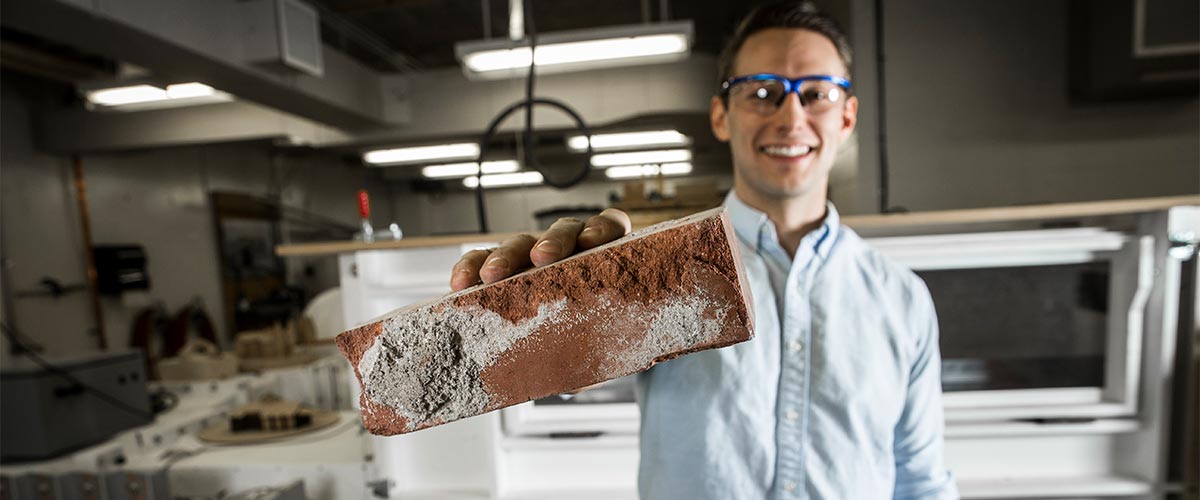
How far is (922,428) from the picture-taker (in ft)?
2.96

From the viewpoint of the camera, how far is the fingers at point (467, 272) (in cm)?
62

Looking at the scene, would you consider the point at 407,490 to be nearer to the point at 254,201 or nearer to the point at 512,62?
the point at 512,62

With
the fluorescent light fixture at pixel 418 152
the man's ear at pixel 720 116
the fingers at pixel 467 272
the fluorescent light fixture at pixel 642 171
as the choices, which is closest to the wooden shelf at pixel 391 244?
the man's ear at pixel 720 116

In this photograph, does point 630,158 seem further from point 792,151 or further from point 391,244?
point 792,151

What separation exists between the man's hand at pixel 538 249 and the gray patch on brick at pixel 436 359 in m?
0.06

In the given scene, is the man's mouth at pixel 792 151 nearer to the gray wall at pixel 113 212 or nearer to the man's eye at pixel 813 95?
the man's eye at pixel 813 95

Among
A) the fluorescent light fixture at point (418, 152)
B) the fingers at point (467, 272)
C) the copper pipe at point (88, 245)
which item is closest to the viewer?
the fingers at point (467, 272)

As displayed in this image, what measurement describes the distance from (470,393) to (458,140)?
430cm

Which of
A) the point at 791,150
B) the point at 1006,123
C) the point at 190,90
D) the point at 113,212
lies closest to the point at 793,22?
the point at 791,150

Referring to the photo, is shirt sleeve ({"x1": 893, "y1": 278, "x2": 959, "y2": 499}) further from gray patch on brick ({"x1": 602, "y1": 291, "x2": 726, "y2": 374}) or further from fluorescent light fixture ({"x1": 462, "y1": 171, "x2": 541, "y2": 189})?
fluorescent light fixture ({"x1": 462, "y1": 171, "x2": 541, "y2": 189})

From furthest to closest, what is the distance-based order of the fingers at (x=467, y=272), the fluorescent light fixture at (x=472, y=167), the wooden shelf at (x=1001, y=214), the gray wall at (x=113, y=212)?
the fluorescent light fixture at (x=472, y=167) → the gray wall at (x=113, y=212) → the wooden shelf at (x=1001, y=214) → the fingers at (x=467, y=272)

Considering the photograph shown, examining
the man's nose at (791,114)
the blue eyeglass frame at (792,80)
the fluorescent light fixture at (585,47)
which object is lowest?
the man's nose at (791,114)

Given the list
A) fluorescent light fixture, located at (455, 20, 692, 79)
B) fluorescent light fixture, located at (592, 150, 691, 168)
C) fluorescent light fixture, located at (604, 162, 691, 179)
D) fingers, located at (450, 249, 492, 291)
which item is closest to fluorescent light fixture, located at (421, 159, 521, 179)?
fluorescent light fixture, located at (592, 150, 691, 168)

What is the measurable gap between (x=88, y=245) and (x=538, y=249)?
200 inches
